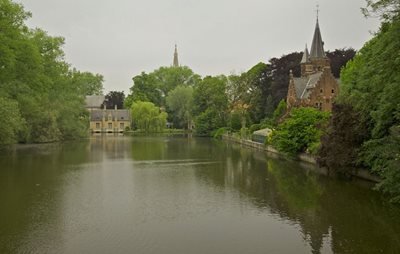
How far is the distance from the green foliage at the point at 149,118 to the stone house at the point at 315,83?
1296 inches

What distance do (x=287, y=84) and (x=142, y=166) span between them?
35.4 meters

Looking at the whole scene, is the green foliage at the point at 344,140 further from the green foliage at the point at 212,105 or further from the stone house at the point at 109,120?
the stone house at the point at 109,120

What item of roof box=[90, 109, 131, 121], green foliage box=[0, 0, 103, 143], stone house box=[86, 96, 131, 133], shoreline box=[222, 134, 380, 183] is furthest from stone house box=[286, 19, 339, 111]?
stone house box=[86, 96, 131, 133]

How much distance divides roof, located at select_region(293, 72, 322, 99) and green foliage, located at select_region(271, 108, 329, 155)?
2258 cm

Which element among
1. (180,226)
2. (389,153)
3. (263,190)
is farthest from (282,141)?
(180,226)

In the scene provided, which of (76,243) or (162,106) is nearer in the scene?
(76,243)

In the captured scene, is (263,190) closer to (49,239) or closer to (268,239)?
(268,239)

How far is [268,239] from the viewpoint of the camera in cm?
1197

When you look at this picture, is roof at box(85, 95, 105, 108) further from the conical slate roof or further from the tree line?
the conical slate roof

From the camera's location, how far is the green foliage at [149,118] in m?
83.9

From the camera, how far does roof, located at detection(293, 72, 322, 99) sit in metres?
53.2

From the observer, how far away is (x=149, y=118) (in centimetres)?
8406

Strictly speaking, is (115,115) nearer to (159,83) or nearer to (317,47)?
(159,83)

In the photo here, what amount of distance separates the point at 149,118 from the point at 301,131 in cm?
5609
